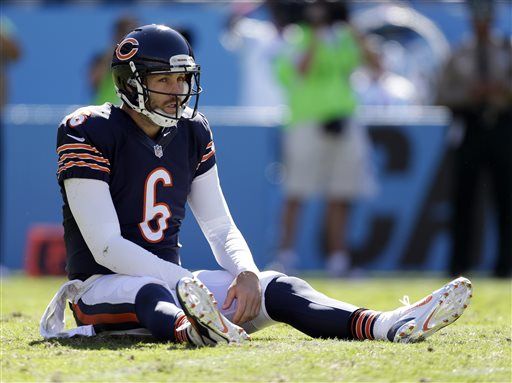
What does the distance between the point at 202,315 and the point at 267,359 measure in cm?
31

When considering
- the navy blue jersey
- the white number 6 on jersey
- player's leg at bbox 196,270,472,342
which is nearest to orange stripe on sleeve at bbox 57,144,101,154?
the navy blue jersey

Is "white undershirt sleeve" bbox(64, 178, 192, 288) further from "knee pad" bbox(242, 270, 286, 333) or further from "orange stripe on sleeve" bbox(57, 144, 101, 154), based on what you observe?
"knee pad" bbox(242, 270, 286, 333)

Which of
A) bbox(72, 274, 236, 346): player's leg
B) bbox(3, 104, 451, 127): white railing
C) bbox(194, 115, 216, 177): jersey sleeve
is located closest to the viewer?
bbox(72, 274, 236, 346): player's leg

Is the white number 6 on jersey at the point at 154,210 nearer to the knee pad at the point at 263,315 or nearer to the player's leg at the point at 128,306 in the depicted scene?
the player's leg at the point at 128,306

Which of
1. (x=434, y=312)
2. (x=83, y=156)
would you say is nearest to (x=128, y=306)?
(x=83, y=156)

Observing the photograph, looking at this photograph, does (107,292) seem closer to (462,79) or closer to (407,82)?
(462,79)

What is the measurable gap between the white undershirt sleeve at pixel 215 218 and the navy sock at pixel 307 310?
0.30 meters

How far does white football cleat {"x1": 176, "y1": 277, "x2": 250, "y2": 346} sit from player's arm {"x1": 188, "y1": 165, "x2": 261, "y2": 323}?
0.31 metres

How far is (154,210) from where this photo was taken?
523 cm

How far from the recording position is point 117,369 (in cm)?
420

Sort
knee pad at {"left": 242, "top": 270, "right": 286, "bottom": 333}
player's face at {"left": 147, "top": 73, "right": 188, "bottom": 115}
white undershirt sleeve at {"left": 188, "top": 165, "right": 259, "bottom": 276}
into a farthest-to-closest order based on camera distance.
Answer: white undershirt sleeve at {"left": 188, "top": 165, "right": 259, "bottom": 276}, player's face at {"left": 147, "top": 73, "right": 188, "bottom": 115}, knee pad at {"left": 242, "top": 270, "right": 286, "bottom": 333}

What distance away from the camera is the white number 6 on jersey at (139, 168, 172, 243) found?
520cm

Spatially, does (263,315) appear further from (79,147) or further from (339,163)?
(339,163)

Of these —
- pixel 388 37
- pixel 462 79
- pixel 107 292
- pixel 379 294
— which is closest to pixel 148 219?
pixel 107 292
